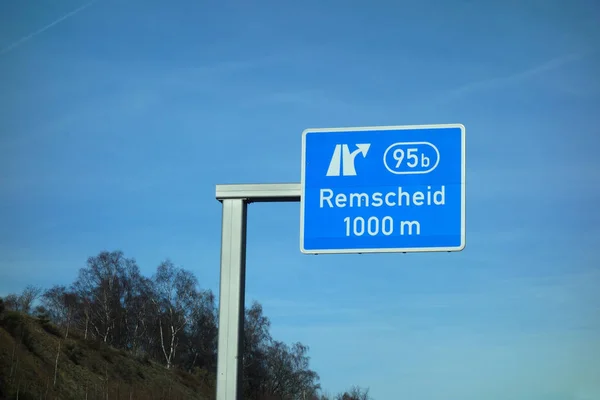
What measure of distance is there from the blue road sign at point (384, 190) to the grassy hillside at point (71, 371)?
27.5m

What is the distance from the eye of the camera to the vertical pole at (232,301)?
11.2 metres

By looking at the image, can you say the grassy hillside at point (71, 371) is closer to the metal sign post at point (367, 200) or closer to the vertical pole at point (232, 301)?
the vertical pole at point (232, 301)

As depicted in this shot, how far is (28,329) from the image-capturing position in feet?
167

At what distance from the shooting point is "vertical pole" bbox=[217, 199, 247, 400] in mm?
11234

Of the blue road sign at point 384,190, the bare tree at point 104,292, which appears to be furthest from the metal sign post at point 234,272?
the bare tree at point 104,292

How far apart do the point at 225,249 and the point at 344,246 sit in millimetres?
1533

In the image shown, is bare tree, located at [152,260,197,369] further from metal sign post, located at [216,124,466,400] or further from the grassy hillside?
metal sign post, located at [216,124,466,400]

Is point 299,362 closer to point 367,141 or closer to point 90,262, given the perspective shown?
point 90,262

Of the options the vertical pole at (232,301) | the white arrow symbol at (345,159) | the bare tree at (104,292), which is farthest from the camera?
the bare tree at (104,292)

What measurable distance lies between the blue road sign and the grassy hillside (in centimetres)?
2745

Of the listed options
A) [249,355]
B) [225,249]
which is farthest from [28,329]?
[225,249]

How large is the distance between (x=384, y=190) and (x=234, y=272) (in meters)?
2.11

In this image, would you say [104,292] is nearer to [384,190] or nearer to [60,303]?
[60,303]

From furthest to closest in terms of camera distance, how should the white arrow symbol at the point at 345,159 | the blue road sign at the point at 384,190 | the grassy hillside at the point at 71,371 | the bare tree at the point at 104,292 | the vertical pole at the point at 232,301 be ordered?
1. the bare tree at the point at 104,292
2. the grassy hillside at the point at 71,371
3. the white arrow symbol at the point at 345,159
4. the vertical pole at the point at 232,301
5. the blue road sign at the point at 384,190
